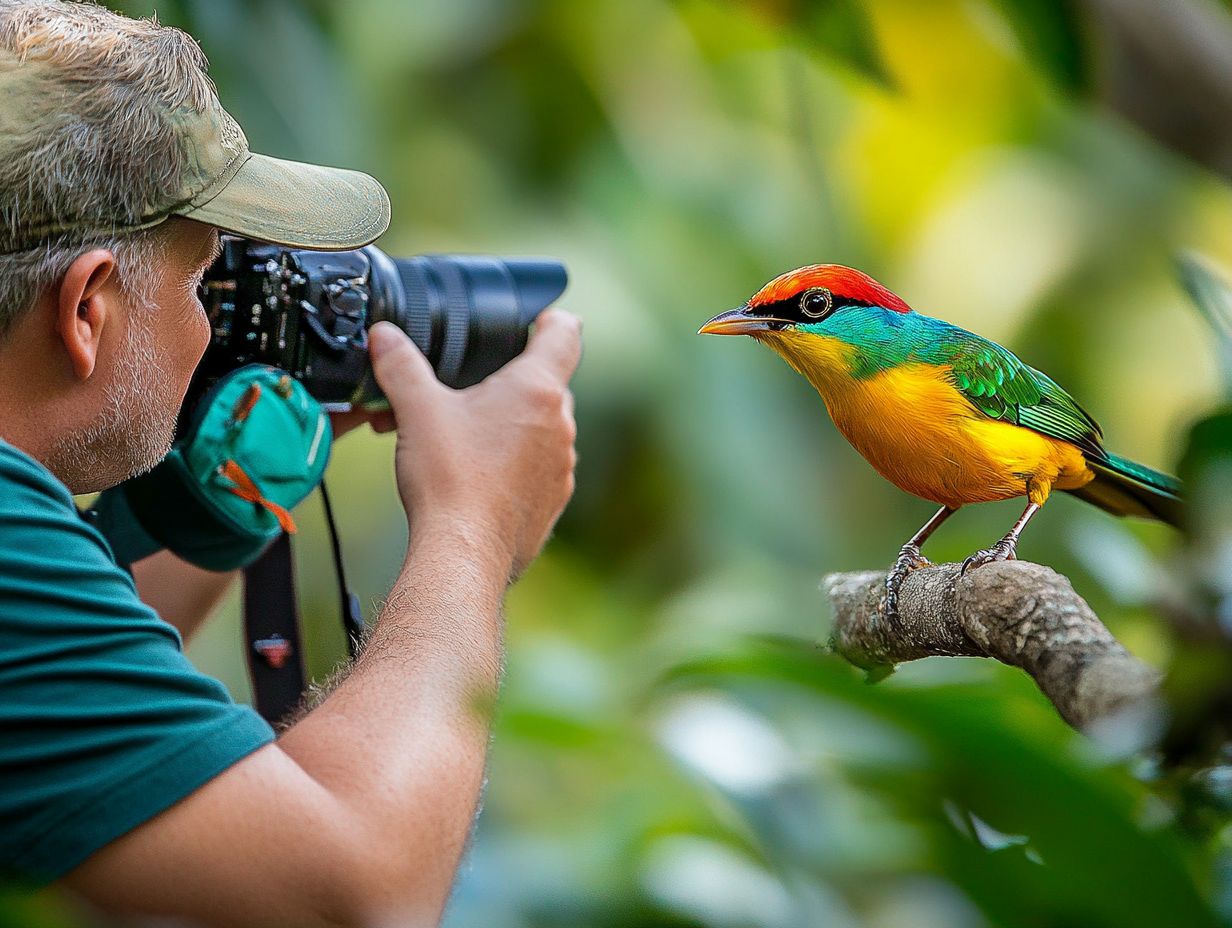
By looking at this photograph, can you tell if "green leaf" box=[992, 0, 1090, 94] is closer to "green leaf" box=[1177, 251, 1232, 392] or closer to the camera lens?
"green leaf" box=[1177, 251, 1232, 392]

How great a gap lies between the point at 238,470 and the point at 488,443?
0.23 m

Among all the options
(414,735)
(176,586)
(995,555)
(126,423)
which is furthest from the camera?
(176,586)

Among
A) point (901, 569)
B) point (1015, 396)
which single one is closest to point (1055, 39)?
point (1015, 396)

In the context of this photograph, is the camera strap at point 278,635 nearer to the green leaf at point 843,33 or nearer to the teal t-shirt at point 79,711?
the teal t-shirt at point 79,711

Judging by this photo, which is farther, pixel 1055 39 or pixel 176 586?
pixel 176 586

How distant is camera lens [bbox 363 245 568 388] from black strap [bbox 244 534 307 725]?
0.27 meters

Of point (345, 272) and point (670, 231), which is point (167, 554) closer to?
point (345, 272)

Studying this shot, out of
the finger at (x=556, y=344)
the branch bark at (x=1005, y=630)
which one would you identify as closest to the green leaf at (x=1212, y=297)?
the branch bark at (x=1005, y=630)

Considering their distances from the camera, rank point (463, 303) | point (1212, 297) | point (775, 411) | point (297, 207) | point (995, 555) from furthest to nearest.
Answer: point (775, 411) → point (463, 303) → point (297, 207) → point (995, 555) → point (1212, 297)

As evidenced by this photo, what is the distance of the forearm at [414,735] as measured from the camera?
3.00ft

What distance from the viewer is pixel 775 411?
6.66 ft

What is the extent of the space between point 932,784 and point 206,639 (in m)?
2.62

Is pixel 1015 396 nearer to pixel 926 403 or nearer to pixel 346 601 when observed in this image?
pixel 926 403

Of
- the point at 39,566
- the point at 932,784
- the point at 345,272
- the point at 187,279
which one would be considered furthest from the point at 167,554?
the point at 932,784
